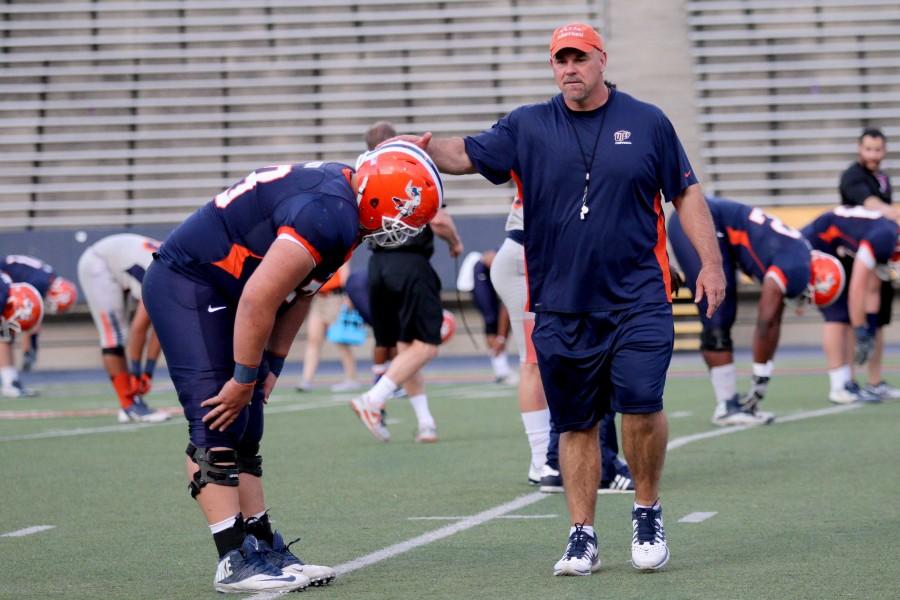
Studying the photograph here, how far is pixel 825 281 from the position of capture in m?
11.4

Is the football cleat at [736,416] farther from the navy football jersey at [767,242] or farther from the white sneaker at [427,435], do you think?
the white sneaker at [427,435]

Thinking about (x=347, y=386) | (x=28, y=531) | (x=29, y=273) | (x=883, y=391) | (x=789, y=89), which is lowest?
(x=347, y=386)

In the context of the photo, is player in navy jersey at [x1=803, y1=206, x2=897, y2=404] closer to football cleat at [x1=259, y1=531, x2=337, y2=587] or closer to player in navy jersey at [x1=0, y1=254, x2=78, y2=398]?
player in navy jersey at [x1=0, y1=254, x2=78, y2=398]

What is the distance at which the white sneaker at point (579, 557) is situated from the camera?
16.8 feet

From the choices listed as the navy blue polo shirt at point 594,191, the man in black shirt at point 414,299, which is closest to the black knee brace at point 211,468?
the navy blue polo shirt at point 594,191

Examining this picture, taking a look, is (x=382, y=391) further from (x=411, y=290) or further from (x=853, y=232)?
(x=853, y=232)

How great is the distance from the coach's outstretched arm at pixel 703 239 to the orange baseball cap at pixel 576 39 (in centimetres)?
63

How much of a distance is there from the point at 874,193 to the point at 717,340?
107 inches

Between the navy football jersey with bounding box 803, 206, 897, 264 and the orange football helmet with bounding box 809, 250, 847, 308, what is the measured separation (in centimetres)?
83

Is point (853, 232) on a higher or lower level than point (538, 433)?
higher

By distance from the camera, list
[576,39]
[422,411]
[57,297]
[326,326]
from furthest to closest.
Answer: [326,326]
[57,297]
[422,411]
[576,39]

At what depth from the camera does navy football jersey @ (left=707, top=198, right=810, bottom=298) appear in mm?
10531

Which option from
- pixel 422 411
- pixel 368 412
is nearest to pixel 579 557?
pixel 368 412

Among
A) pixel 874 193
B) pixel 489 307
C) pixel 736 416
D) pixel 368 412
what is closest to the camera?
pixel 368 412
